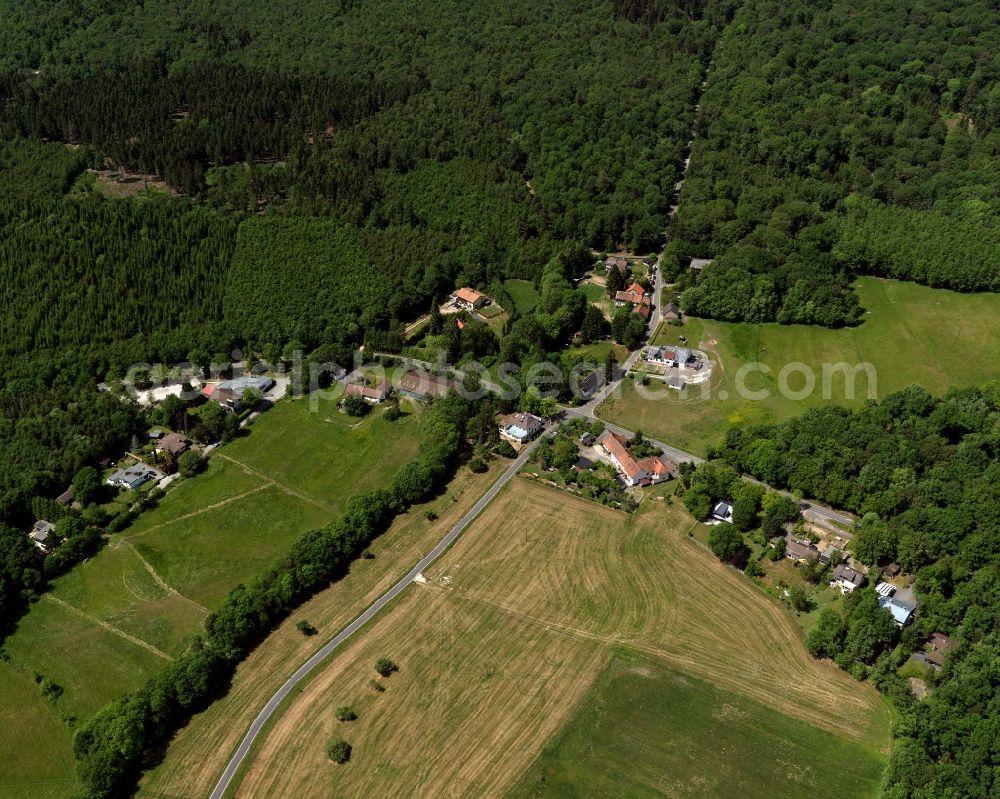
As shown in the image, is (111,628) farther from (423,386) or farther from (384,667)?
(423,386)

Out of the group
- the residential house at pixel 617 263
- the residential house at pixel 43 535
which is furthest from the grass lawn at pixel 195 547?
the residential house at pixel 617 263

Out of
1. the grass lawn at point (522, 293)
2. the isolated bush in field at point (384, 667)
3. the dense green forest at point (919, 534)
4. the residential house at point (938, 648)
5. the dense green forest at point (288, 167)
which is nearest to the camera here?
the dense green forest at point (919, 534)

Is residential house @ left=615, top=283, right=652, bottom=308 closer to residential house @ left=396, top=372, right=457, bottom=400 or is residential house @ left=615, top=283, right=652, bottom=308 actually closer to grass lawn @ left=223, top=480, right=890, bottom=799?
residential house @ left=396, top=372, right=457, bottom=400

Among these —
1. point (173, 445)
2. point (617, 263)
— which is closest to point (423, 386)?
point (173, 445)

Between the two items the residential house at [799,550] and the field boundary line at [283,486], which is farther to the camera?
the field boundary line at [283,486]

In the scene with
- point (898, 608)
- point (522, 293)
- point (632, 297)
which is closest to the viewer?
point (898, 608)

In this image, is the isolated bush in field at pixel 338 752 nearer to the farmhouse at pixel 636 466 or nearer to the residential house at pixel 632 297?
the farmhouse at pixel 636 466
